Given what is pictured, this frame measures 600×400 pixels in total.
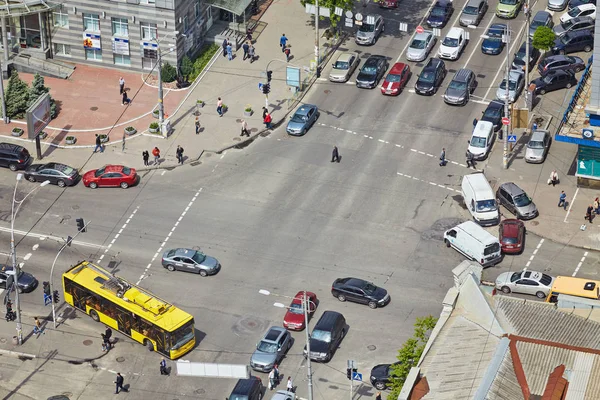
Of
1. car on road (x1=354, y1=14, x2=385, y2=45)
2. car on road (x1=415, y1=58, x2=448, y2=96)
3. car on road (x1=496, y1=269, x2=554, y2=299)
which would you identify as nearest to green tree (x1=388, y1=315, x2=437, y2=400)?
car on road (x1=496, y1=269, x2=554, y2=299)

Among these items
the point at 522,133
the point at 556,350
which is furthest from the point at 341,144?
the point at 556,350

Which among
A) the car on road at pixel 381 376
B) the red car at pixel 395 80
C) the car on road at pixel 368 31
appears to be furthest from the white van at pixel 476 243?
the car on road at pixel 368 31

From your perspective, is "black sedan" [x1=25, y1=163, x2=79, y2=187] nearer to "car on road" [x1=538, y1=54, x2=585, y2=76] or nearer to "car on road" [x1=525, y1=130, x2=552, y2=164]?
"car on road" [x1=525, y1=130, x2=552, y2=164]

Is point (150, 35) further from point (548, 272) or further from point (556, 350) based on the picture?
point (556, 350)

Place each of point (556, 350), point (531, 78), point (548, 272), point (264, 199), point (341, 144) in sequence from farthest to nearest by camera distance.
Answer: point (531, 78) → point (341, 144) → point (264, 199) → point (548, 272) → point (556, 350)

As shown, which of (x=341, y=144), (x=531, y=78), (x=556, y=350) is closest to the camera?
(x=556, y=350)
